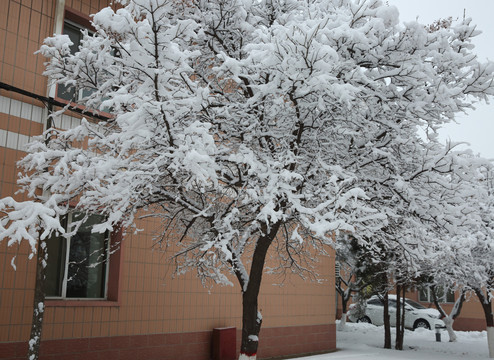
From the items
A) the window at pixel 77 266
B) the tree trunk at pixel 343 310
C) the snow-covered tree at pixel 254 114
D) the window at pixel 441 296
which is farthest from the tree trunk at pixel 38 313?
the window at pixel 441 296

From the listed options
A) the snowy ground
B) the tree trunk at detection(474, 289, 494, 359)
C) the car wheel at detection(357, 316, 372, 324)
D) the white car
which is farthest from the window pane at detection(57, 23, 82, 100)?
the car wheel at detection(357, 316, 372, 324)

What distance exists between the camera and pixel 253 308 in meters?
7.74

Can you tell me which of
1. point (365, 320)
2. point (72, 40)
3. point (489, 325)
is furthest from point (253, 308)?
point (365, 320)

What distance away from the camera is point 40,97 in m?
9.02

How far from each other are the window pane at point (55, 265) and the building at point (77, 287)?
18 millimetres

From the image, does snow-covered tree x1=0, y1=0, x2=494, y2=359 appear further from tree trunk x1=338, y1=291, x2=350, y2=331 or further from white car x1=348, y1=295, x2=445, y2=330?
white car x1=348, y1=295, x2=445, y2=330

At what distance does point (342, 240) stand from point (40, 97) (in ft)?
46.4

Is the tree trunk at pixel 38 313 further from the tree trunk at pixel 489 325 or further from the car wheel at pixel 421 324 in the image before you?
the car wheel at pixel 421 324

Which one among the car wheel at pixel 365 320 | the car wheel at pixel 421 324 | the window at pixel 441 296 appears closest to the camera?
the car wheel at pixel 421 324

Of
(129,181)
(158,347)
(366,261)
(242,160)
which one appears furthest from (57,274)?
(366,261)

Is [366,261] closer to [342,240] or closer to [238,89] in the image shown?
[342,240]

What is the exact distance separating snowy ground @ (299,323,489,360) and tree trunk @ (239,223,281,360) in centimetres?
710

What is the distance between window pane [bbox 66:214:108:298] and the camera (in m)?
9.70

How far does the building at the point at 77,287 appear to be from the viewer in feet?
28.0
